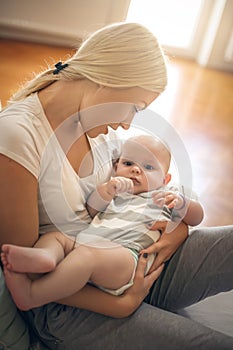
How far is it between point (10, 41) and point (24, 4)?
307 millimetres

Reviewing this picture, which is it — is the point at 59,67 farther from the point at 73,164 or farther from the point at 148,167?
the point at 148,167

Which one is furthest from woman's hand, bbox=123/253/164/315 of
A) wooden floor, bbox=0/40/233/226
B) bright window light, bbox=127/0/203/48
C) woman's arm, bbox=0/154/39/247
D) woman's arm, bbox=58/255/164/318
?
bright window light, bbox=127/0/203/48

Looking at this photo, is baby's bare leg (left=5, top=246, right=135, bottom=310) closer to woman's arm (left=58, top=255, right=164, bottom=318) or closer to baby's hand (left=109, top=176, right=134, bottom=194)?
woman's arm (left=58, top=255, right=164, bottom=318)

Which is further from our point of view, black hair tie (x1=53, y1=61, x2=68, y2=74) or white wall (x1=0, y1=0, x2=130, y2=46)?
white wall (x1=0, y1=0, x2=130, y2=46)

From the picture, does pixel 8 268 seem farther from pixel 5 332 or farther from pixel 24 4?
pixel 24 4

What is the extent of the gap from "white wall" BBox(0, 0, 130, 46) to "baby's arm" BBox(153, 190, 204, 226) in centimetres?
267

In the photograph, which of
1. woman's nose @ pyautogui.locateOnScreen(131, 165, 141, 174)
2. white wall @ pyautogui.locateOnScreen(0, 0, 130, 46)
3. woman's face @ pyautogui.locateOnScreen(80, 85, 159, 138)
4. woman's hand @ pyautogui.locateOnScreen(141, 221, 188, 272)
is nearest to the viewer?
woman's face @ pyautogui.locateOnScreen(80, 85, 159, 138)

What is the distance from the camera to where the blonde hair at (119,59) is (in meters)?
0.93

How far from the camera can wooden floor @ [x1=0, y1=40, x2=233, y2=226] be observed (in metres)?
2.25

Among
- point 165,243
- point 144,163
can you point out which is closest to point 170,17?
point 144,163

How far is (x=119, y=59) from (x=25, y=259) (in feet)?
1.55

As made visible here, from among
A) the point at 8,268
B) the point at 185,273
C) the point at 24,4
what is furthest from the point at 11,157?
the point at 24,4

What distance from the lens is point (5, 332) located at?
90 cm

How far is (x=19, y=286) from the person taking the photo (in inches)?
34.7
